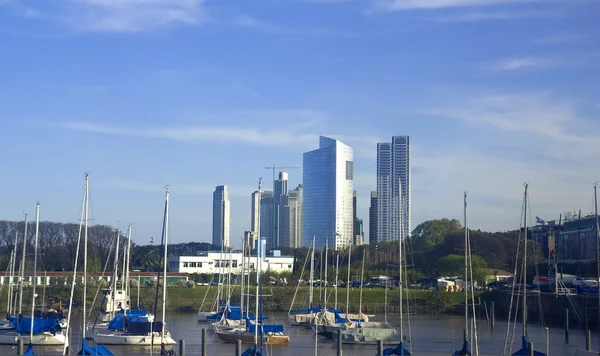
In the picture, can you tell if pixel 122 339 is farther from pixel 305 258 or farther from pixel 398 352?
pixel 305 258

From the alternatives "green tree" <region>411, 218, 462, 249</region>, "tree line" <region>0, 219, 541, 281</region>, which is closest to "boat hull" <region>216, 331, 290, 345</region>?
"tree line" <region>0, 219, 541, 281</region>

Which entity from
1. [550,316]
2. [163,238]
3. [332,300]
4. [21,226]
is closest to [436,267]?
[332,300]

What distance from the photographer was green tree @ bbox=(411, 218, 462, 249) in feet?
573

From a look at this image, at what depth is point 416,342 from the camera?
207 ft

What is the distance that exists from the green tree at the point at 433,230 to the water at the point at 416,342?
89358 mm

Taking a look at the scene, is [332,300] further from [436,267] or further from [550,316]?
[436,267]

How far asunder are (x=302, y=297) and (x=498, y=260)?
45045 millimetres

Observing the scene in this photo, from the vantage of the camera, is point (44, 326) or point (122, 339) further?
point (122, 339)

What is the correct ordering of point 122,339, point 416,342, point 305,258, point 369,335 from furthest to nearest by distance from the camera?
point 305,258 < point 416,342 < point 369,335 < point 122,339

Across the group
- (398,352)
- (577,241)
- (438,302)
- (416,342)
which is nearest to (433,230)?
(577,241)

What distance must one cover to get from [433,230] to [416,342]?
11843 centimetres

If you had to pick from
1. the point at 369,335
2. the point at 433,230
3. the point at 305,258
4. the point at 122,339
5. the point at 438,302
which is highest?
the point at 433,230

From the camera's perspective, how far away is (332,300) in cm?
10106

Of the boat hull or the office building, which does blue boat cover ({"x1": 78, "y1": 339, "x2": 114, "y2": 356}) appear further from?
the office building
